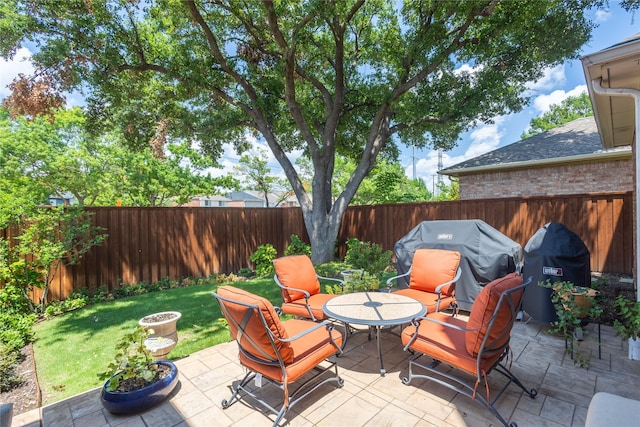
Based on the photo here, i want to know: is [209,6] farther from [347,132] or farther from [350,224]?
[350,224]

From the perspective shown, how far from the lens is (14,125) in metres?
11.8

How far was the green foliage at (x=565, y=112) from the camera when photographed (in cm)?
2069

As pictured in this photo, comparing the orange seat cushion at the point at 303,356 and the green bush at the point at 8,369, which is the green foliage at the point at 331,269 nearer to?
the orange seat cushion at the point at 303,356

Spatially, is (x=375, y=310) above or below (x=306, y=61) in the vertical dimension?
below

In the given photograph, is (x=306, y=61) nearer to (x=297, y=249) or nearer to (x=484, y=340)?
(x=297, y=249)

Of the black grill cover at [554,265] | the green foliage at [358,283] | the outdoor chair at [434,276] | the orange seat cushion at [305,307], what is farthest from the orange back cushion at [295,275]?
→ the black grill cover at [554,265]

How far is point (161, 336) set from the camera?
10.2 ft

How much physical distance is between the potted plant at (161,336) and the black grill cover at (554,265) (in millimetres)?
4430

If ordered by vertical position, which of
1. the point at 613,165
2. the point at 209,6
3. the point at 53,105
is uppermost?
the point at 209,6

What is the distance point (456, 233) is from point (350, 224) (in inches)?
186

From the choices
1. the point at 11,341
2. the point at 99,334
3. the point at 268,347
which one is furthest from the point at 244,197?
the point at 268,347

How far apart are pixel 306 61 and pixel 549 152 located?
775cm

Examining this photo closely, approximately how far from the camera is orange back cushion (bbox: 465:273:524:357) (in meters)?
2.17

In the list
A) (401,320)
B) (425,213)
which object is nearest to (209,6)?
(425,213)
